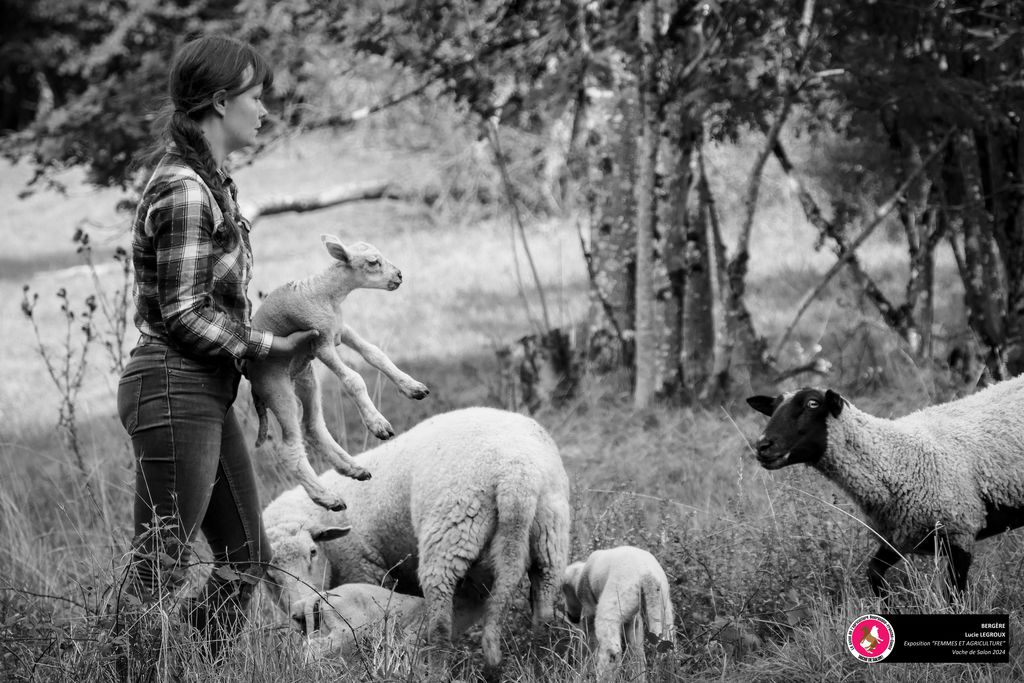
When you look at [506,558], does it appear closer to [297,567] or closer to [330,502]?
[330,502]

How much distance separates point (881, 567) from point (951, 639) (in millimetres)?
766

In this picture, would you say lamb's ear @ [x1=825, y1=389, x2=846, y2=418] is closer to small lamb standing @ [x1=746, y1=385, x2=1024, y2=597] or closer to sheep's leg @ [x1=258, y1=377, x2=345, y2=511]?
small lamb standing @ [x1=746, y1=385, x2=1024, y2=597]

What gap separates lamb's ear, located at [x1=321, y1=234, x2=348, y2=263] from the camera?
331 centimetres

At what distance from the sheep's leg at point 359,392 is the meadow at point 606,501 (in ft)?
2.98

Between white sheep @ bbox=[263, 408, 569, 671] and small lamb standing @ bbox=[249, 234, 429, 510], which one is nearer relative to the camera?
small lamb standing @ bbox=[249, 234, 429, 510]

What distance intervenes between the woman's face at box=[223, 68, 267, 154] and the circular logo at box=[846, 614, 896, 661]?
8.59ft

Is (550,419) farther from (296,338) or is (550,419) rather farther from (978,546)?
(296,338)

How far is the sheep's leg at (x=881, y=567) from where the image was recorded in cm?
407

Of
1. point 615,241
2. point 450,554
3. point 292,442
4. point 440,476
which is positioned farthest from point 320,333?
point 615,241

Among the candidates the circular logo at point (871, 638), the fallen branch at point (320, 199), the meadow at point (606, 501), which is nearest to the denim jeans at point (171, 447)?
the meadow at point (606, 501)

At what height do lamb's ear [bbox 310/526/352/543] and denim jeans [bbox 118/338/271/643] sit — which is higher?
denim jeans [bbox 118/338/271/643]

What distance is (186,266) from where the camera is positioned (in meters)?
3.34

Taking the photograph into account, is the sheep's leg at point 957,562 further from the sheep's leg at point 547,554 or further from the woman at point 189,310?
the woman at point 189,310

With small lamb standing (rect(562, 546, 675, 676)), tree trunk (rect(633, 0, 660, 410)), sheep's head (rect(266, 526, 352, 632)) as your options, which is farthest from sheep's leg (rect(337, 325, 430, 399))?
tree trunk (rect(633, 0, 660, 410))
